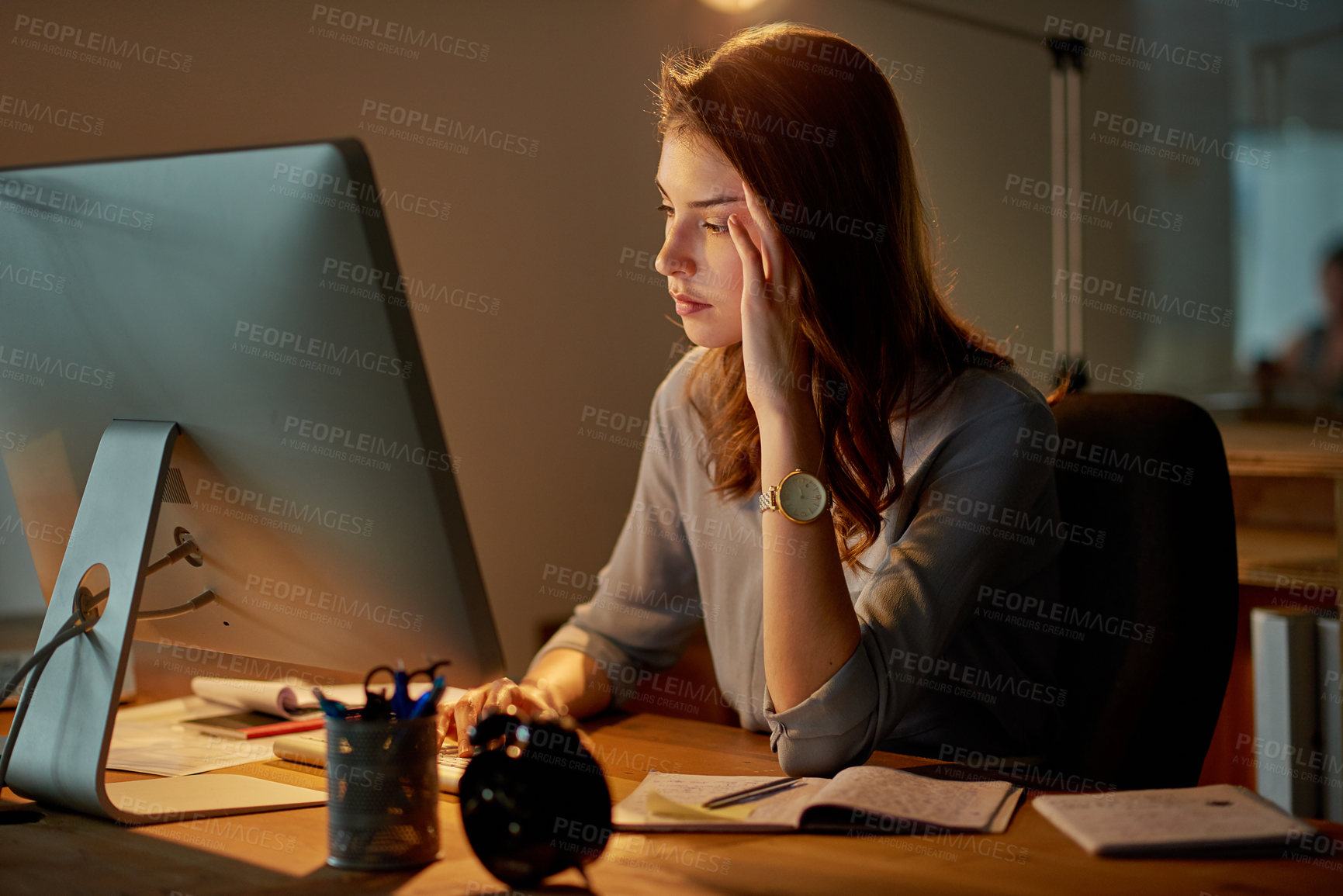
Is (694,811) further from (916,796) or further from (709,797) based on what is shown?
(916,796)

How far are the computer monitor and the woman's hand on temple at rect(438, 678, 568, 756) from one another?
158 millimetres

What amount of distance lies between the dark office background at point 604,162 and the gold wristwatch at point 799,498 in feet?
3.07

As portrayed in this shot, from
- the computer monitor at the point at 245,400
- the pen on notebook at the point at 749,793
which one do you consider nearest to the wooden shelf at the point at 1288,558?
the pen on notebook at the point at 749,793

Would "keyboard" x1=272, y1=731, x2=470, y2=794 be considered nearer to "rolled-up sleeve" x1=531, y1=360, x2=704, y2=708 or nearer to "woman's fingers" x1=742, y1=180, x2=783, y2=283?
"rolled-up sleeve" x1=531, y1=360, x2=704, y2=708

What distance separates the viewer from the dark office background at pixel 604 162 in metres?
1.82

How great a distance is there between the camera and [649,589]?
4.84 ft

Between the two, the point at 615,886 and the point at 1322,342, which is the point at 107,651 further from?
the point at 1322,342

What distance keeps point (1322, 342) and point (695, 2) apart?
234 centimetres

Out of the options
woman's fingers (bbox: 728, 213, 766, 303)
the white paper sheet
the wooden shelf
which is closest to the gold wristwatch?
woman's fingers (bbox: 728, 213, 766, 303)

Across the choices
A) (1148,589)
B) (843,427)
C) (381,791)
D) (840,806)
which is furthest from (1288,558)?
(381,791)

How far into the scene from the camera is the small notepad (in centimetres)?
72

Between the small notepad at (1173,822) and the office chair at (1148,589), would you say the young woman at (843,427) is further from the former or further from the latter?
the small notepad at (1173,822)

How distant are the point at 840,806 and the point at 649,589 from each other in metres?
0.70

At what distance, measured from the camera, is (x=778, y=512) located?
1.06 meters
